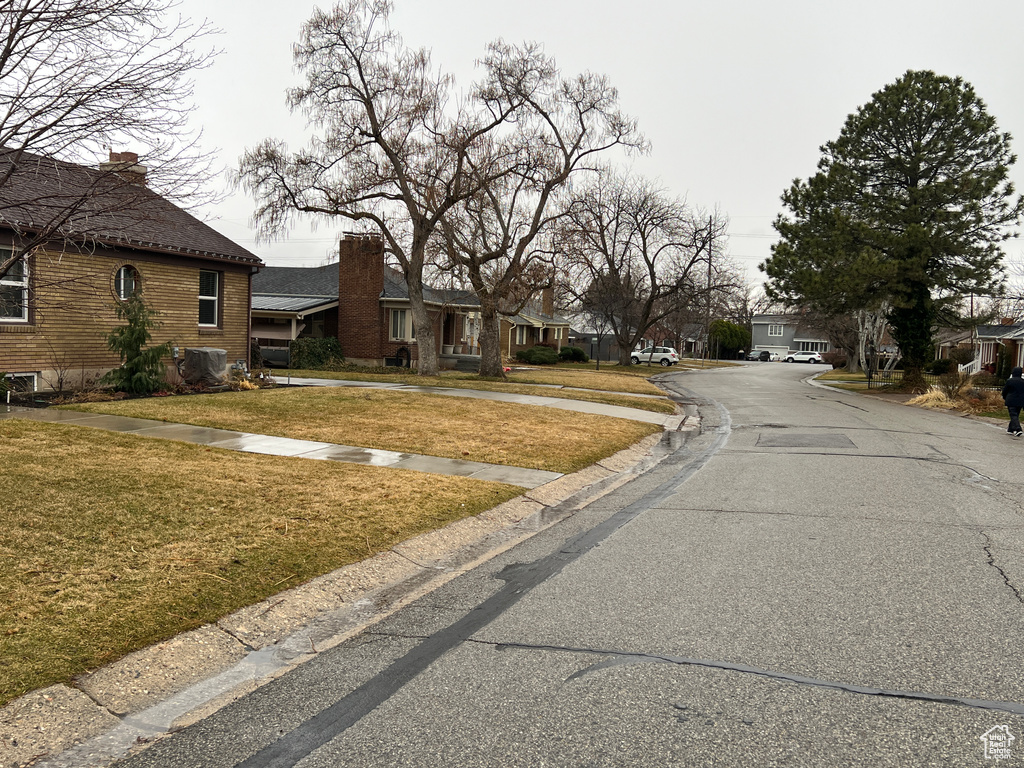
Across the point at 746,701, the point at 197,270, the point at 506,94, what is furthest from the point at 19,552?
the point at 506,94

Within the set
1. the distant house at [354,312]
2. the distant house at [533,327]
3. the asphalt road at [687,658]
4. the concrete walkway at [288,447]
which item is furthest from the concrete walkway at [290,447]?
the distant house at [533,327]

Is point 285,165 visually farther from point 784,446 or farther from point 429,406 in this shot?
point 784,446

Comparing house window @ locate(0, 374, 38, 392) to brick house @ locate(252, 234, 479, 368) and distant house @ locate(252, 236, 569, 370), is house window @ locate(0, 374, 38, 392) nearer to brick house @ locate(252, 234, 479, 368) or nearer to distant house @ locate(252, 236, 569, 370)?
distant house @ locate(252, 236, 569, 370)

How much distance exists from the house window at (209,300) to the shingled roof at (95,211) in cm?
84

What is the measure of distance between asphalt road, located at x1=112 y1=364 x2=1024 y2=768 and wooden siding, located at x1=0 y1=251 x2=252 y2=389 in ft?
36.5

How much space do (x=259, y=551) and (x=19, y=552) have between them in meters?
1.66

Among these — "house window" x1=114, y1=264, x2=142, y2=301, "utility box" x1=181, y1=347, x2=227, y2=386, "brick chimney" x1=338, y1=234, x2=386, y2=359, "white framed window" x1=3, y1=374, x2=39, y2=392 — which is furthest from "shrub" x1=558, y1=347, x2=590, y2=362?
"white framed window" x1=3, y1=374, x2=39, y2=392

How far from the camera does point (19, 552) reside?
5.73 m

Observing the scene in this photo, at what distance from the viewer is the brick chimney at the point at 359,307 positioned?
35.7 meters

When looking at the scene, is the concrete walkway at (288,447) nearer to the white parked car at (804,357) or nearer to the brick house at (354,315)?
the brick house at (354,315)

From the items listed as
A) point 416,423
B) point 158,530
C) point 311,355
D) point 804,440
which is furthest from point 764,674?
point 311,355

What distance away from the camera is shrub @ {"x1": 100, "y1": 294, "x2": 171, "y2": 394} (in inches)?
645

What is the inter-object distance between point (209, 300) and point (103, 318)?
3666mm

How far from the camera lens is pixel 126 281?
61.9 feet
